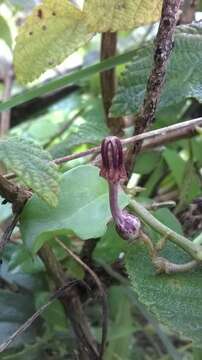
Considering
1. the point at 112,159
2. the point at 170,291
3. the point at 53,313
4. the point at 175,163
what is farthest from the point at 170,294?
the point at 175,163

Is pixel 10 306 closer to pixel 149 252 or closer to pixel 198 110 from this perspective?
pixel 149 252

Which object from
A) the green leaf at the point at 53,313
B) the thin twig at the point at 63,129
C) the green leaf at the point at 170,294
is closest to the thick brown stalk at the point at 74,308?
the green leaf at the point at 53,313

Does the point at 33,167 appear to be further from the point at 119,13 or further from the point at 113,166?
the point at 119,13

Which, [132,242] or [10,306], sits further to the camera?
[10,306]

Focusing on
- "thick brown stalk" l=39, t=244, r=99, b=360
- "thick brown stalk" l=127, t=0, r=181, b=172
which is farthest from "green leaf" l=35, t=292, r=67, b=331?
"thick brown stalk" l=127, t=0, r=181, b=172

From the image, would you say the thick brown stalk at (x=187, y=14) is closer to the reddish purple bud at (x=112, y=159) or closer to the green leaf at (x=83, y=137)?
the green leaf at (x=83, y=137)

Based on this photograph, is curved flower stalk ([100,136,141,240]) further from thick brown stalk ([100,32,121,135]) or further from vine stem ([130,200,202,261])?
thick brown stalk ([100,32,121,135])

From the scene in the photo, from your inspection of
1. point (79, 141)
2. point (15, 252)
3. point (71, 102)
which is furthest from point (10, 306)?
point (71, 102)
